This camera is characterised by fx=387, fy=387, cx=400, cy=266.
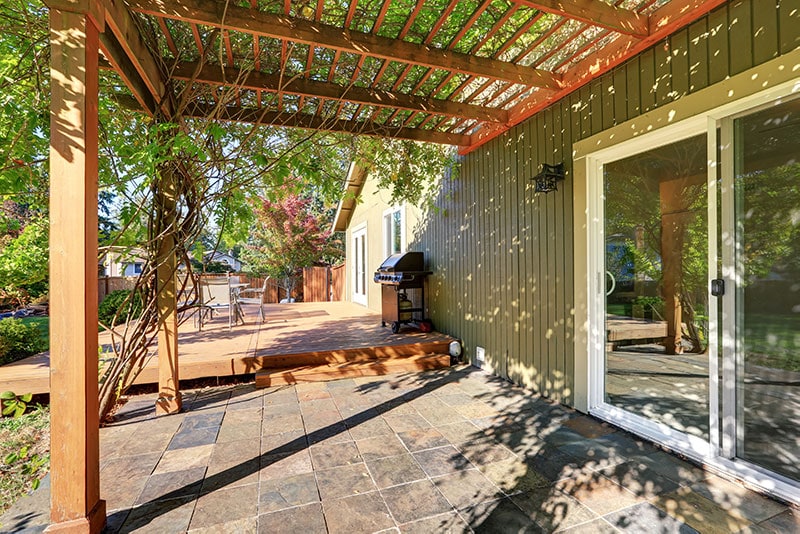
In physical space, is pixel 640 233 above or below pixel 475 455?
above

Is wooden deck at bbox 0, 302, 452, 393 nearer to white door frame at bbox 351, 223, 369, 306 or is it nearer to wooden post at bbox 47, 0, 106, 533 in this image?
wooden post at bbox 47, 0, 106, 533

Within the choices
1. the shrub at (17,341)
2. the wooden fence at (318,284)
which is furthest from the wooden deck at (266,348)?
the wooden fence at (318,284)

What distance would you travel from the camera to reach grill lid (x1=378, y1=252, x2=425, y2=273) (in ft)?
19.9

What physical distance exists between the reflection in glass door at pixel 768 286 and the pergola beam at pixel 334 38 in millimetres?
1550

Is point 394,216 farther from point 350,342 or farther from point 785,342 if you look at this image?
point 785,342

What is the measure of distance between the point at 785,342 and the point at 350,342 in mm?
4155

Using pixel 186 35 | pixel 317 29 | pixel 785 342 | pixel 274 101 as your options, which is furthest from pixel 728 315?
pixel 186 35

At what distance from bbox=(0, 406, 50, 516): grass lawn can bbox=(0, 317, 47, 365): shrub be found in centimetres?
138

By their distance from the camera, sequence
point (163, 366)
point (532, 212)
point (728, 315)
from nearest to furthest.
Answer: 1. point (728, 315)
2. point (163, 366)
3. point (532, 212)

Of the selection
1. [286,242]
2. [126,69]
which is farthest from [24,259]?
[286,242]

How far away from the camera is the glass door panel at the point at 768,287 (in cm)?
208

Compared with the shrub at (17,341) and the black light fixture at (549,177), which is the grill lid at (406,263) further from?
the shrub at (17,341)

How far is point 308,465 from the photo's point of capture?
2.50 metres

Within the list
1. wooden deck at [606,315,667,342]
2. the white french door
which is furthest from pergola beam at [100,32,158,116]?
the white french door
